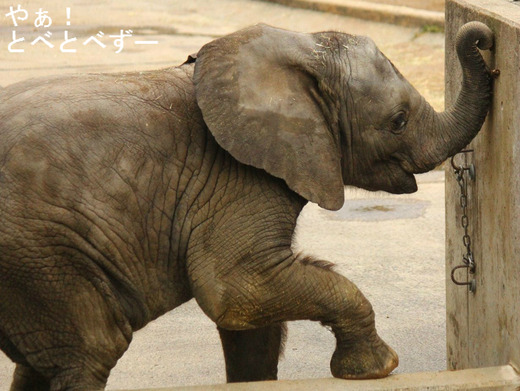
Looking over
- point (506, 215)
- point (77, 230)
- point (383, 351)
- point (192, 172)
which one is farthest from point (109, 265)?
point (506, 215)

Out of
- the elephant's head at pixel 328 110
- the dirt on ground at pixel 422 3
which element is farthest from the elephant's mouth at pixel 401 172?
the dirt on ground at pixel 422 3

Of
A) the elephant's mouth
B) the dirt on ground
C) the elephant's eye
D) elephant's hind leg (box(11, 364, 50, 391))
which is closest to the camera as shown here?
the elephant's eye

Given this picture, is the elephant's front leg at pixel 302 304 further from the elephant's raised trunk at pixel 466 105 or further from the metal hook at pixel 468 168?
the metal hook at pixel 468 168

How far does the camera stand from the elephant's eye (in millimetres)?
4691

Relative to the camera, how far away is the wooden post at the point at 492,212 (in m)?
4.50

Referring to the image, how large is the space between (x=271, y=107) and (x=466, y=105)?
2.73ft

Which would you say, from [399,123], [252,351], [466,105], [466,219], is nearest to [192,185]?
[399,123]

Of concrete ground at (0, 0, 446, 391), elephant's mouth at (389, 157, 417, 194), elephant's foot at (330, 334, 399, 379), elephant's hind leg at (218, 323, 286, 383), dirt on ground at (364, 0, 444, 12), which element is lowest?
dirt on ground at (364, 0, 444, 12)

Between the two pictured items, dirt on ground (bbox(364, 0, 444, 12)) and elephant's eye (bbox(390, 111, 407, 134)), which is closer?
elephant's eye (bbox(390, 111, 407, 134))

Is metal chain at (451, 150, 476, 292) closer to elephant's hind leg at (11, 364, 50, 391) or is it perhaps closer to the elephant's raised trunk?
the elephant's raised trunk

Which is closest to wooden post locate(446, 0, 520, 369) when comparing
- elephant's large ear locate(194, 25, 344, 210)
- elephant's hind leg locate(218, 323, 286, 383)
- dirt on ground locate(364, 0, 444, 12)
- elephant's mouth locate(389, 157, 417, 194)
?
elephant's mouth locate(389, 157, 417, 194)

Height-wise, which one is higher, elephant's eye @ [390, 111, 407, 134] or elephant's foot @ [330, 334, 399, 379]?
elephant's eye @ [390, 111, 407, 134]

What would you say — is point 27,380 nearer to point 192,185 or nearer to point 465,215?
point 192,185

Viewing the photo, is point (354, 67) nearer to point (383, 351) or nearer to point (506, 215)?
point (506, 215)
